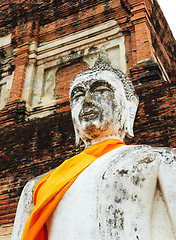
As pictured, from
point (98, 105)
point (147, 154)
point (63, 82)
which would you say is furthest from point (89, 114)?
point (63, 82)

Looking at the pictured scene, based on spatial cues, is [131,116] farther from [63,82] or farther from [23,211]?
[63,82]

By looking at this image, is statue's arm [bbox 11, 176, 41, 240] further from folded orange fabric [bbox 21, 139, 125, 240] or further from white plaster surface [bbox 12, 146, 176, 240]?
white plaster surface [bbox 12, 146, 176, 240]

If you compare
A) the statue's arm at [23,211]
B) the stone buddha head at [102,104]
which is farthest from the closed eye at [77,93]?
the statue's arm at [23,211]

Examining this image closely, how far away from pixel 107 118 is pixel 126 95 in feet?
1.42

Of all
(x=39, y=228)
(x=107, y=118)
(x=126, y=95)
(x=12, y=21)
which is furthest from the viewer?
(x=12, y=21)

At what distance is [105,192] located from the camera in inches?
65.9

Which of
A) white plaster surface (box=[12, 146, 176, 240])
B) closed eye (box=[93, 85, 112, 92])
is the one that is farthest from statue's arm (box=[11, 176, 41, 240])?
closed eye (box=[93, 85, 112, 92])

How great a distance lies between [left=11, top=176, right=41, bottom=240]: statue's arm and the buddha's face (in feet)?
1.92

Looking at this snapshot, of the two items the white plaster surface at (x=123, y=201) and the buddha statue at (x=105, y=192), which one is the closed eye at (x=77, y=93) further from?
the white plaster surface at (x=123, y=201)

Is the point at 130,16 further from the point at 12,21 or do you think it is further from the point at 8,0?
the point at 8,0

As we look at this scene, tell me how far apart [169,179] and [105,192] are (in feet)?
1.25

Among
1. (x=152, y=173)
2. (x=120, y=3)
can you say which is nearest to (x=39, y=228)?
(x=152, y=173)

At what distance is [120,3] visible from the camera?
28.6 feet

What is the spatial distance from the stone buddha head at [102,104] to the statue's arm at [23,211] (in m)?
0.57
